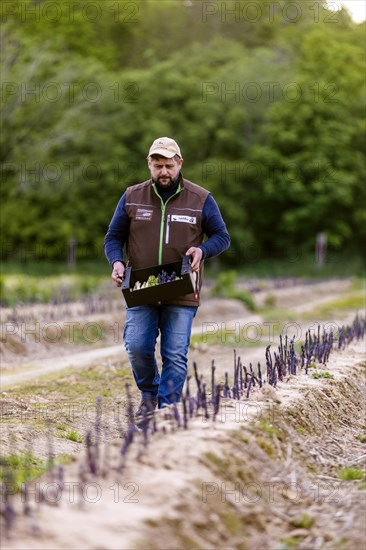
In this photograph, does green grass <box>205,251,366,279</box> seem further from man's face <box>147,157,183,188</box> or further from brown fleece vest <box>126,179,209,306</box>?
man's face <box>147,157,183,188</box>

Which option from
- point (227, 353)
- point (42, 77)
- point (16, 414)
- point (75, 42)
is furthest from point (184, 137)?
point (16, 414)

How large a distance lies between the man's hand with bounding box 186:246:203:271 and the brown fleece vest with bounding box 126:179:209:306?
14 cm

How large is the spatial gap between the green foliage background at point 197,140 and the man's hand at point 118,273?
103ft

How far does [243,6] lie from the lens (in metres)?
61.1

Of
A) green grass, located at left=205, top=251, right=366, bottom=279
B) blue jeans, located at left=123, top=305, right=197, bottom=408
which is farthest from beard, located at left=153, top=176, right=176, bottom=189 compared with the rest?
green grass, located at left=205, top=251, right=366, bottom=279

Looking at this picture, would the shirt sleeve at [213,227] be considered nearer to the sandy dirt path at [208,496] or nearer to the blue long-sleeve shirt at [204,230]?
the blue long-sleeve shirt at [204,230]

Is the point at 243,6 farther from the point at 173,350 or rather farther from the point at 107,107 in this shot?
the point at 173,350

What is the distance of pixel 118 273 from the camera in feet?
22.0

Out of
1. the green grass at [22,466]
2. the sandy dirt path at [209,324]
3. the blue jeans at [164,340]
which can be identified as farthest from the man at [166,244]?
the sandy dirt path at [209,324]

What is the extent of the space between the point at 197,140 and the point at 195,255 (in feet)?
120

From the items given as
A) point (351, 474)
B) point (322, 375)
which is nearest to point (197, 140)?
point (322, 375)

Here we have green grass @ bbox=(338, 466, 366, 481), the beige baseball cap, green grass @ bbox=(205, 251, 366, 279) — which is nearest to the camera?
green grass @ bbox=(338, 466, 366, 481)

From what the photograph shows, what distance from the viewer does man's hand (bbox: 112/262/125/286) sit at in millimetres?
6688

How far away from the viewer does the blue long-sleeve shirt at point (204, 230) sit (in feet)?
22.3
